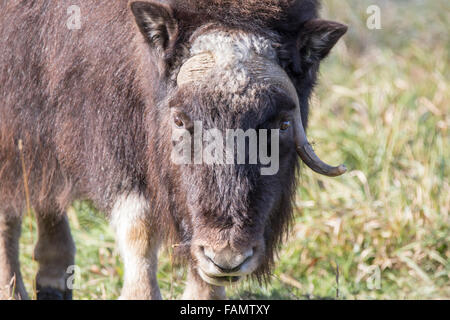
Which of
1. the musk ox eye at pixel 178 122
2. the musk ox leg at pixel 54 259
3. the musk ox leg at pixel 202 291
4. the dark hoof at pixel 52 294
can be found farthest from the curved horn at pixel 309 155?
the dark hoof at pixel 52 294

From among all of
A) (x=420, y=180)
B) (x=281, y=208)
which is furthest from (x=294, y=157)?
(x=420, y=180)

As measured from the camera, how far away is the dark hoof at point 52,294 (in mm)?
5266

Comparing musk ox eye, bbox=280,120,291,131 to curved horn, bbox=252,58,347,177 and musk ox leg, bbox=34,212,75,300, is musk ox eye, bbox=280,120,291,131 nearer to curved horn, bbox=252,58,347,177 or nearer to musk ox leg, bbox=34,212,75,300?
curved horn, bbox=252,58,347,177

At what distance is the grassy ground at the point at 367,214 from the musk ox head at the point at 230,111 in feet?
3.74

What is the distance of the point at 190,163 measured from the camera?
11.8ft

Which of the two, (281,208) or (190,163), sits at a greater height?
(190,163)

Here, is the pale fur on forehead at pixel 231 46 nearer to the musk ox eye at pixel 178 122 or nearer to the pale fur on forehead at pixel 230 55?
the pale fur on forehead at pixel 230 55

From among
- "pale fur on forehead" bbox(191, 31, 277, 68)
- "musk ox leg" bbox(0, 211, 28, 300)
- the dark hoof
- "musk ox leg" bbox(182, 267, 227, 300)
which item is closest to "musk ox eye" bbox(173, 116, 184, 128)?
"pale fur on forehead" bbox(191, 31, 277, 68)

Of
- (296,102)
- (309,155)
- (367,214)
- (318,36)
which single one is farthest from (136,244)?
(367,214)

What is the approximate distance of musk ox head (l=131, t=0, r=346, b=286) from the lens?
3432 millimetres

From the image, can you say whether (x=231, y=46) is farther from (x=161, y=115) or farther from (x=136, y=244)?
(x=136, y=244)

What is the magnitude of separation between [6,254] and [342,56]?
551 centimetres
